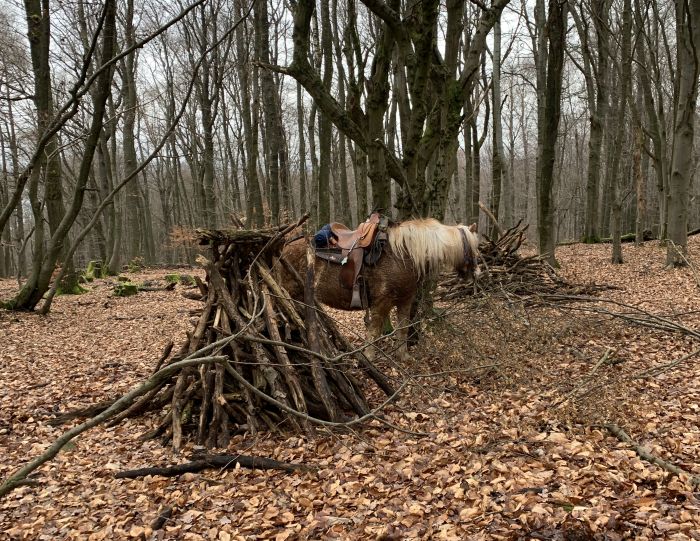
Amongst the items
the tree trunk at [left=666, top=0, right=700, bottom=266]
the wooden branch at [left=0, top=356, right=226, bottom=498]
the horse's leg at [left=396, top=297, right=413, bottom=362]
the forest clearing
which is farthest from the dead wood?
the tree trunk at [left=666, top=0, right=700, bottom=266]

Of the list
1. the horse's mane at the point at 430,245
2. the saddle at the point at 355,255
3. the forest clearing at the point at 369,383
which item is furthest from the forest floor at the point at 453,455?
the saddle at the point at 355,255

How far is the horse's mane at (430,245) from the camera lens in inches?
217

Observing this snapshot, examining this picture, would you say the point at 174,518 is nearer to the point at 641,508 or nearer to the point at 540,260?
the point at 641,508

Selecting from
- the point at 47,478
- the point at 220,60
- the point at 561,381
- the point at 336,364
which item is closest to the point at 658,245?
the point at 561,381

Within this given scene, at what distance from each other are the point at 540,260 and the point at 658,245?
7840 millimetres

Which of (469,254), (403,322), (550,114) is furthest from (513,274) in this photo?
(550,114)

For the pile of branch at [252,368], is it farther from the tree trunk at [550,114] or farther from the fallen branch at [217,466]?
the tree trunk at [550,114]

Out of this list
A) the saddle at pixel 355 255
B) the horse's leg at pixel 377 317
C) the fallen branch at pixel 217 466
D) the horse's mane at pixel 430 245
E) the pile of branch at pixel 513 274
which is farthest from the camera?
the pile of branch at pixel 513 274

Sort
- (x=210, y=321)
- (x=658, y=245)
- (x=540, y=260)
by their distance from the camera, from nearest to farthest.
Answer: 1. (x=210, y=321)
2. (x=540, y=260)
3. (x=658, y=245)

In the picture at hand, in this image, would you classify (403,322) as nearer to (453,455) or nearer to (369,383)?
(369,383)

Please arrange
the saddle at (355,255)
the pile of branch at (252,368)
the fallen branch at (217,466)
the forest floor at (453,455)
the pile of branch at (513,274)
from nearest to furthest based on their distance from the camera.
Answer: the forest floor at (453,455) → the fallen branch at (217,466) → the pile of branch at (252,368) → the saddle at (355,255) → the pile of branch at (513,274)

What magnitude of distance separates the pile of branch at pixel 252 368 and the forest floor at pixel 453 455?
0.26 metres

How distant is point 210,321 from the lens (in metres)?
5.05

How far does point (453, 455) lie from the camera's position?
378cm
